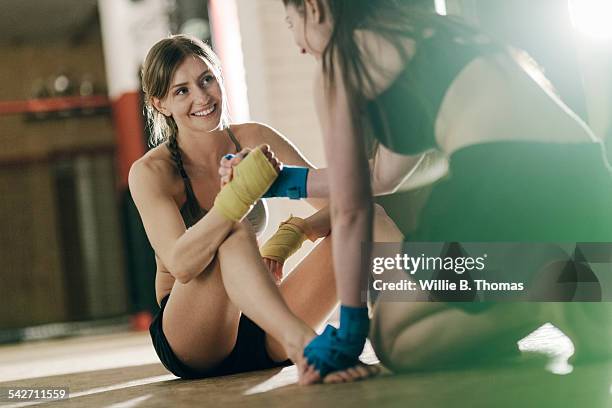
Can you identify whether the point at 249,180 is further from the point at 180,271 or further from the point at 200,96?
the point at 200,96

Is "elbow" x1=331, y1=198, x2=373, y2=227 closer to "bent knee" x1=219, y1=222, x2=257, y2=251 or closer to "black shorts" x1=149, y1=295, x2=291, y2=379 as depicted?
"bent knee" x1=219, y1=222, x2=257, y2=251

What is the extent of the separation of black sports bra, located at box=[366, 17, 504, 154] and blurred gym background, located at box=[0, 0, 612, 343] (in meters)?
2.73

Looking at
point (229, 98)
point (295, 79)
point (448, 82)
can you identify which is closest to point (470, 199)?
point (448, 82)

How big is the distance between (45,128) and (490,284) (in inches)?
226

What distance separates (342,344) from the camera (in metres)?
1.36

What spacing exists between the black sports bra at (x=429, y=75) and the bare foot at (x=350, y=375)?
15.3 inches

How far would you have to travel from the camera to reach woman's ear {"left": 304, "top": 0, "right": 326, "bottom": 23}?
1.37 meters

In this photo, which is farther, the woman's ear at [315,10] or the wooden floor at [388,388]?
the woman's ear at [315,10]

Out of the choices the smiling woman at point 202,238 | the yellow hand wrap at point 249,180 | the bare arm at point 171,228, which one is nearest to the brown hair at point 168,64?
the smiling woman at point 202,238

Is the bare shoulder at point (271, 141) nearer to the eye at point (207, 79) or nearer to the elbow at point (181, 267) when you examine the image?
the eye at point (207, 79)

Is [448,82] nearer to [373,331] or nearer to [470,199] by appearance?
[470,199]

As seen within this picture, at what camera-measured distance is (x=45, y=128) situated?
6613 millimetres

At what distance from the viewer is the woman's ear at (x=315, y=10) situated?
1374mm

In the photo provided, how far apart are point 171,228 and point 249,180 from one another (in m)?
0.27
